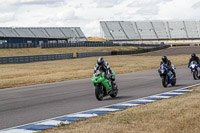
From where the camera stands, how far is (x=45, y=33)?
128000 millimetres

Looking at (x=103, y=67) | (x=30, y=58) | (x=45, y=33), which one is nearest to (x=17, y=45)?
(x=30, y=58)

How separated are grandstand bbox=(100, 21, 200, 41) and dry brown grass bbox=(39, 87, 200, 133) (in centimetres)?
12998

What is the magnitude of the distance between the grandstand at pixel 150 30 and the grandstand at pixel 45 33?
11.8m

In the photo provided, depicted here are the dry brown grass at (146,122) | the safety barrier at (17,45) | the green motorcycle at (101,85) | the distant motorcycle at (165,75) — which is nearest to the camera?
the dry brown grass at (146,122)

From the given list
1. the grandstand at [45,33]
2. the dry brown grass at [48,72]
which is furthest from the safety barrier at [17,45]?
the dry brown grass at [48,72]

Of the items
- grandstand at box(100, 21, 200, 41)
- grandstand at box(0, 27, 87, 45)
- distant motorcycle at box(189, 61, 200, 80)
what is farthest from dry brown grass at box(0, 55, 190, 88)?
grandstand at box(100, 21, 200, 41)

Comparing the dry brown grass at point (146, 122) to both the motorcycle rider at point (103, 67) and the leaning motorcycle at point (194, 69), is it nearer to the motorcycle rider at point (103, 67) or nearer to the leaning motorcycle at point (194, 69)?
the motorcycle rider at point (103, 67)

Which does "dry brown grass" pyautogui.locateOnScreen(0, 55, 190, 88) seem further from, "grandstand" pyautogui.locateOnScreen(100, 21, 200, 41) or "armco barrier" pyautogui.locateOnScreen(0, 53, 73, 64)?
"grandstand" pyautogui.locateOnScreen(100, 21, 200, 41)

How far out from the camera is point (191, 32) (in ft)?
481

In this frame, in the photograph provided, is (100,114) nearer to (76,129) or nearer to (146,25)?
(76,129)

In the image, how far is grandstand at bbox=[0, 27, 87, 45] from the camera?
4163 inches

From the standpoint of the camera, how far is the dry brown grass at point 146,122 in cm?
803

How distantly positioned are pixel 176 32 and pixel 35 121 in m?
141

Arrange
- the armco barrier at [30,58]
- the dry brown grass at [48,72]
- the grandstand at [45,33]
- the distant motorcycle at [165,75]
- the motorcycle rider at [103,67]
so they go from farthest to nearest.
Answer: the grandstand at [45,33] → the armco barrier at [30,58] → the dry brown grass at [48,72] → the distant motorcycle at [165,75] → the motorcycle rider at [103,67]
